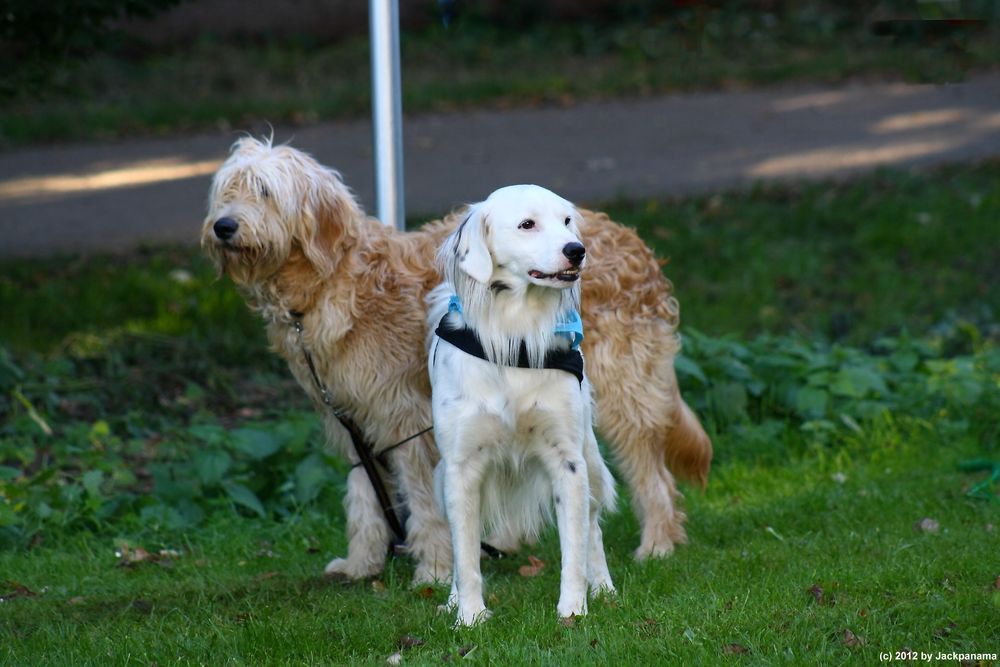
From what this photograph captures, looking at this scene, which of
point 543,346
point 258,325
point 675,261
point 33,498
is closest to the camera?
point 543,346

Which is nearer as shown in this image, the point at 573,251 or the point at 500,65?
the point at 573,251

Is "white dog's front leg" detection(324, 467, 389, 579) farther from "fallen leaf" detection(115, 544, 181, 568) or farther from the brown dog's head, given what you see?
the brown dog's head

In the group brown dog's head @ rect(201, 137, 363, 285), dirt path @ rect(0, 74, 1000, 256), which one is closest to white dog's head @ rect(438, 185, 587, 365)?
brown dog's head @ rect(201, 137, 363, 285)

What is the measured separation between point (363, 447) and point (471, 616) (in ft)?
3.55

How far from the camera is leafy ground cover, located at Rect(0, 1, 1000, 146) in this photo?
13.4 metres

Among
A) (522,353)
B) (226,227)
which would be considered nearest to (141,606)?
(226,227)

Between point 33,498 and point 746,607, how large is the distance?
3408 millimetres

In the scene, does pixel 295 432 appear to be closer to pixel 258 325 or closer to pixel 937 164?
pixel 258 325

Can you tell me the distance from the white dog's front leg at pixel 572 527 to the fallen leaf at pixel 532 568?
71cm

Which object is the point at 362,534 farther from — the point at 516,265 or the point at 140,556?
the point at 516,265

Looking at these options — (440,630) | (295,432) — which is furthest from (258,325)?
(440,630)

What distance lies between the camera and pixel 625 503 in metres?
5.92

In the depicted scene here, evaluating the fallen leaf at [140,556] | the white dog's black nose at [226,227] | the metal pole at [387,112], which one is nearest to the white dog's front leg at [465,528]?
the white dog's black nose at [226,227]

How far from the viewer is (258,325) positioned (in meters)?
8.25
